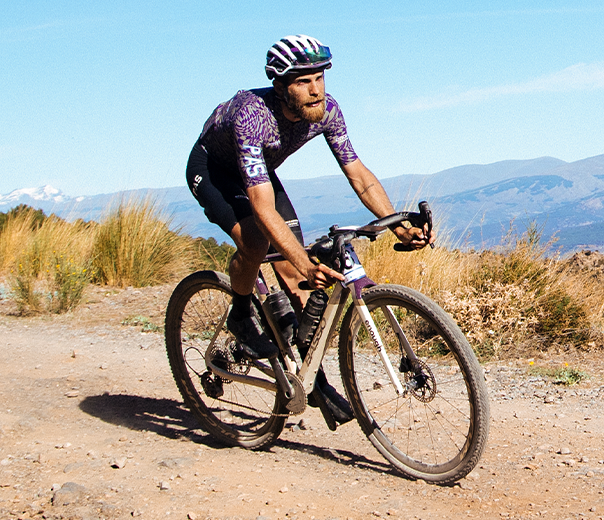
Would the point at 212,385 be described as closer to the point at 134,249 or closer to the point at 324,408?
the point at 324,408

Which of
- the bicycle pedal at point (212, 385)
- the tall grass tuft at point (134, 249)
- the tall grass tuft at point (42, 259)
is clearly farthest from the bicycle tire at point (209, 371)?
the tall grass tuft at point (134, 249)

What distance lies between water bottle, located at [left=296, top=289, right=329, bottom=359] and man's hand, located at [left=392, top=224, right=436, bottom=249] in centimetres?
47

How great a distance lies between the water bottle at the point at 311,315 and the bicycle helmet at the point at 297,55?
41.8 inches

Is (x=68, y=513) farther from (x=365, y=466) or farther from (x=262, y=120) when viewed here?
(x=262, y=120)

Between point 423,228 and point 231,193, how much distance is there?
1.02 meters

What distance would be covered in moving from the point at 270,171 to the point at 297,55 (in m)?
0.71

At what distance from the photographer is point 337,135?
363cm

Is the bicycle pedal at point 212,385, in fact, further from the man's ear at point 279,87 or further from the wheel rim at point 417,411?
the man's ear at point 279,87

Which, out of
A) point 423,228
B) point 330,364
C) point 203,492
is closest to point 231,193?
point 423,228

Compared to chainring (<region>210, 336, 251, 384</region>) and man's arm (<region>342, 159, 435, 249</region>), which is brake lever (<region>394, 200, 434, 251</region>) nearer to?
man's arm (<region>342, 159, 435, 249</region>)

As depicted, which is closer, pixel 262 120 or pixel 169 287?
pixel 262 120

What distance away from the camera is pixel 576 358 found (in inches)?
231

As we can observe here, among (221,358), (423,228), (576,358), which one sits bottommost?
(576,358)

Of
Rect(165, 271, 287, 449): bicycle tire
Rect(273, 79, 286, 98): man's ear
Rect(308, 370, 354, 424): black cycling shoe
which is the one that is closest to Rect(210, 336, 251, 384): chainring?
Rect(165, 271, 287, 449): bicycle tire
